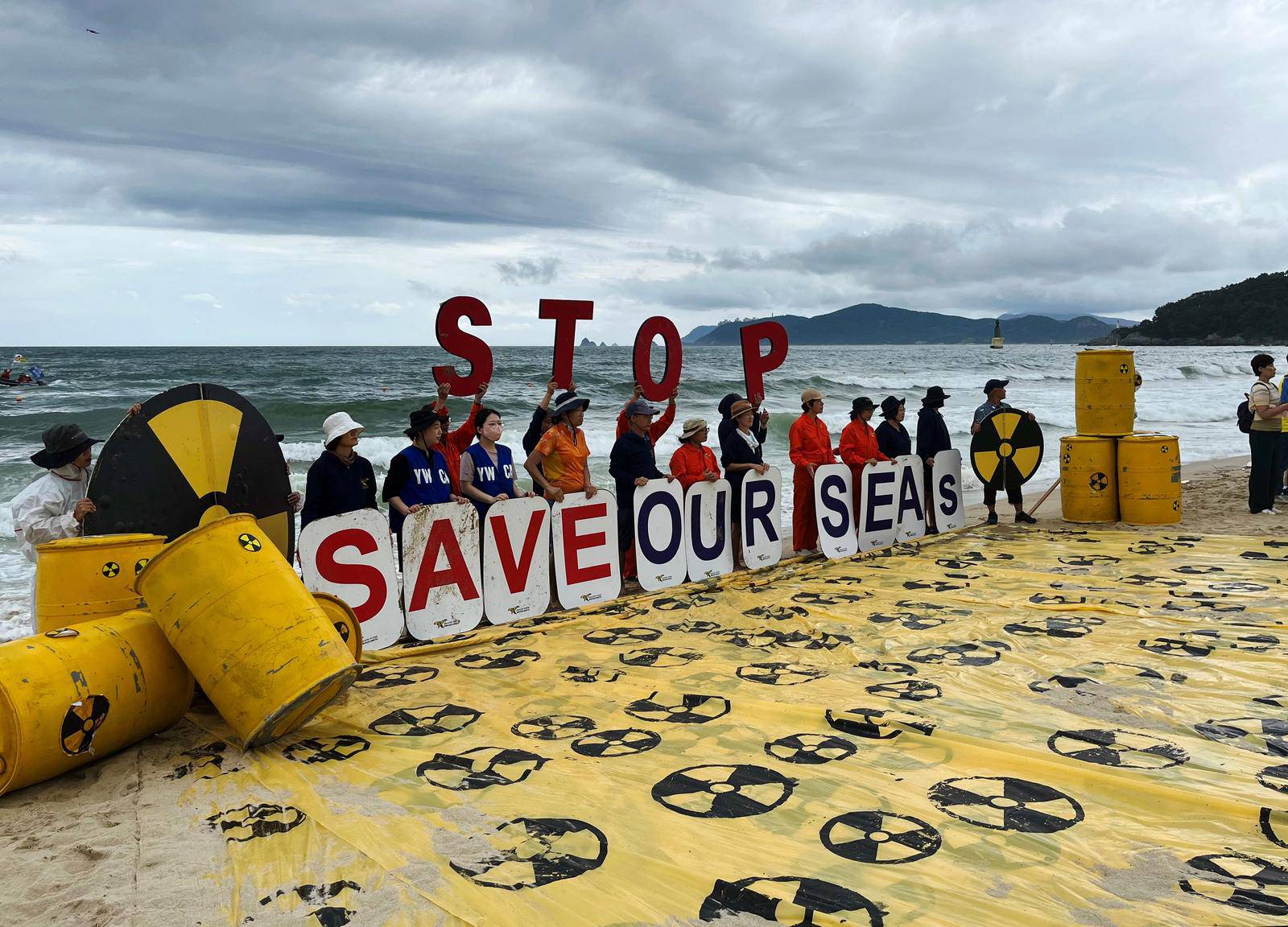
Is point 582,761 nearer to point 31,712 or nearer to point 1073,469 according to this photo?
point 31,712

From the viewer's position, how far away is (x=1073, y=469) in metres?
10.6

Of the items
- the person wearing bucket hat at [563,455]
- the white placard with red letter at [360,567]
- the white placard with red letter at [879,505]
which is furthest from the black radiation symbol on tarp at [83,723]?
the white placard with red letter at [879,505]

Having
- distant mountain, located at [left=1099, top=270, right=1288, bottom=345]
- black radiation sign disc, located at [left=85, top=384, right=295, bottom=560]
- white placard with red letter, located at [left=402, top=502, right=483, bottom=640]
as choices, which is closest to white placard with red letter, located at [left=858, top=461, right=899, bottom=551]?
white placard with red letter, located at [left=402, top=502, right=483, bottom=640]

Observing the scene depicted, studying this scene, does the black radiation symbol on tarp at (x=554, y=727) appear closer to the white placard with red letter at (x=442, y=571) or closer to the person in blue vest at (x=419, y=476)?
the white placard with red letter at (x=442, y=571)

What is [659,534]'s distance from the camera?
26.0 ft

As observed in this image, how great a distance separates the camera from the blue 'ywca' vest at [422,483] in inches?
267

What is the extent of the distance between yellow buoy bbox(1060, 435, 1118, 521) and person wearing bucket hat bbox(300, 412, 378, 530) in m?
8.27

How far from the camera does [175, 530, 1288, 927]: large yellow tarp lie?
2.83 m

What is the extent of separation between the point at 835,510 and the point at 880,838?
6222mm

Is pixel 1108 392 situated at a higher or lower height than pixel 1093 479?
higher

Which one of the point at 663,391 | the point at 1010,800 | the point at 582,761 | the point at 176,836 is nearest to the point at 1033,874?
the point at 1010,800

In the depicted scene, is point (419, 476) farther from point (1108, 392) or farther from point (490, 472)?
point (1108, 392)

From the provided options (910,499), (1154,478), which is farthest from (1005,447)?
(1154,478)

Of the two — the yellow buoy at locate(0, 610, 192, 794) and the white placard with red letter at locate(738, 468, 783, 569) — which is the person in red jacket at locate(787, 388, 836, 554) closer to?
the white placard with red letter at locate(738, 468, 783, 569)
